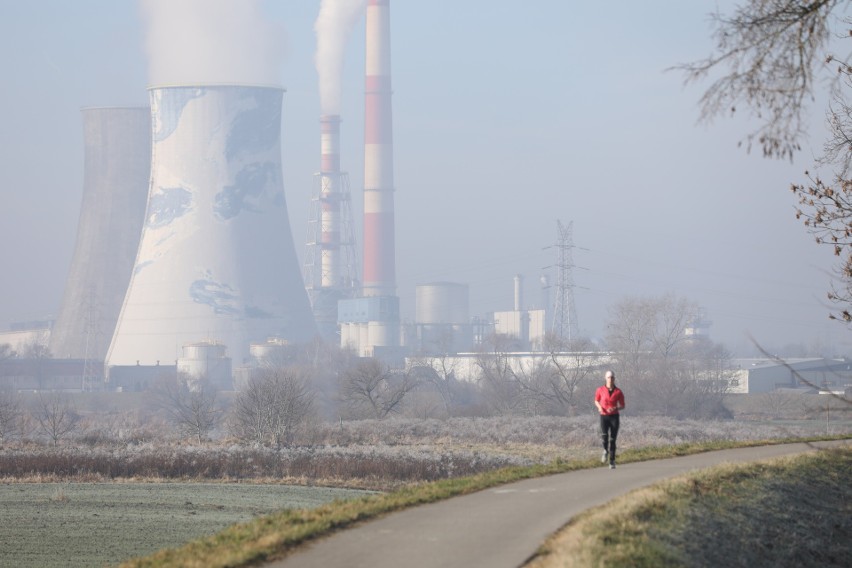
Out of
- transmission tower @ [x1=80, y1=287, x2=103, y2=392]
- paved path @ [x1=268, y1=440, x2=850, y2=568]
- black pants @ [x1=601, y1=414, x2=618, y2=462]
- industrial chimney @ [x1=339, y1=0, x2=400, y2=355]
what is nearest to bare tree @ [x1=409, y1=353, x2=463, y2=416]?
industrial chimney @ [x1=339, y1=0, x2=400, y2=355]

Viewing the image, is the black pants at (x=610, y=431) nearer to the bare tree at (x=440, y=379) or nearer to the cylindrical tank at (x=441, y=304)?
the bare tree at (x=440, y=379)

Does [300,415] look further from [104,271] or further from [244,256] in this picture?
[104,271]

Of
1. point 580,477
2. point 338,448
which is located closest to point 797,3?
point 580,477

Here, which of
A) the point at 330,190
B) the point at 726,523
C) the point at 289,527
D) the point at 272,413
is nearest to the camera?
the point at 289,527

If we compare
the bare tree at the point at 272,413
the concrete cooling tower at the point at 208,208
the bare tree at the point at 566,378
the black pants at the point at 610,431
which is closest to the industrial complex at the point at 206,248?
the concrete cooling tower at the point at 208,208

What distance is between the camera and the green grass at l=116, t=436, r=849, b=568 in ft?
18.0

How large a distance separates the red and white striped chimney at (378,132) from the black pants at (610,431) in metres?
54.3

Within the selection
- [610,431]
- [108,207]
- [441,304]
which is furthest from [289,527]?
[441,304]

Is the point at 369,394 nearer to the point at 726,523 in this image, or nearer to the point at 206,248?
the point at 206,248

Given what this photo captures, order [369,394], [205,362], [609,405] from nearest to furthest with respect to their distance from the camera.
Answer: [609,405] → [369,394] → [205,362]

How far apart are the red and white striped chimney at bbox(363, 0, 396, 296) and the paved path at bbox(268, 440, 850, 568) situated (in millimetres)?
54994

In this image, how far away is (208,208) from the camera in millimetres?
45750

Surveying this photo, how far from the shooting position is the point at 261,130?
153 ft

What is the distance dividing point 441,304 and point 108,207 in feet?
116
